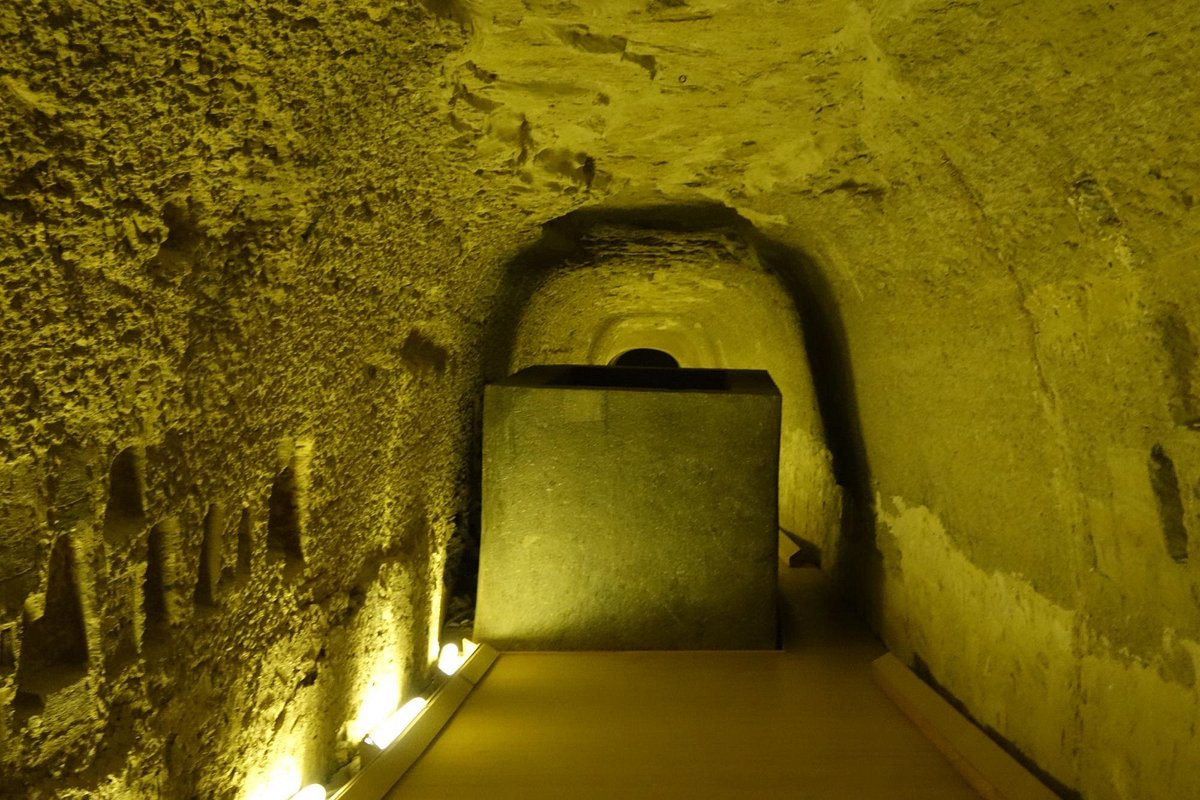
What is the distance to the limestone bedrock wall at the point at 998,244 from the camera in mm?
1809

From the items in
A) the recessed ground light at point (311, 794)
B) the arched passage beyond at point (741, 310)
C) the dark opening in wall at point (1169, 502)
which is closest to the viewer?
the dark opening in wall at point (1169, 502)

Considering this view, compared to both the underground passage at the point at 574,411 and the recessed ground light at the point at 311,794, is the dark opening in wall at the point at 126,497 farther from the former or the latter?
the recessed ground light at the point at 311,794

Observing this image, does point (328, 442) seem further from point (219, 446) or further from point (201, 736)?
point (201, 736)

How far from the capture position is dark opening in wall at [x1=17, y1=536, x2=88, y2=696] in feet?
4.73

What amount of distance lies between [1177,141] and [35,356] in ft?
7.33

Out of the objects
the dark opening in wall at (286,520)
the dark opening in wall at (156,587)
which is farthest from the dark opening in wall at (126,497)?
the dark opening in wall at (286,520)

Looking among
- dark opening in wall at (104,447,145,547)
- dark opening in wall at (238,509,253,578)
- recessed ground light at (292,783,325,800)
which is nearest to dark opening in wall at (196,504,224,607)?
dark opening in wall at (238,509,253,578)

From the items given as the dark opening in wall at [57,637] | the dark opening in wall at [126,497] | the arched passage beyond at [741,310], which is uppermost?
the arched passage beyond at [741,310]

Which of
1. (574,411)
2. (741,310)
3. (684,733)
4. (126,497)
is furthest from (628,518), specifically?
(741,310)

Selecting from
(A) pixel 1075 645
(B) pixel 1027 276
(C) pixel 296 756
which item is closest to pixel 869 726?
(A) pixel 1075 645

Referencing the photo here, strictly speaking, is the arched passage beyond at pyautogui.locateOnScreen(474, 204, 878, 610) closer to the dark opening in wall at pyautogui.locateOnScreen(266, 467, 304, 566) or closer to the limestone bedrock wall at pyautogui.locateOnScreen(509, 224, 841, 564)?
the limestone bedrock wall at pyautogui.locateOnScreen(509, 224, 841, 564)

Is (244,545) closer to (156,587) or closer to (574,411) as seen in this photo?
(156,587)

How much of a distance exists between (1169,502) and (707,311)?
16.5 feet

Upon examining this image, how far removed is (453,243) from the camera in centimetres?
356
